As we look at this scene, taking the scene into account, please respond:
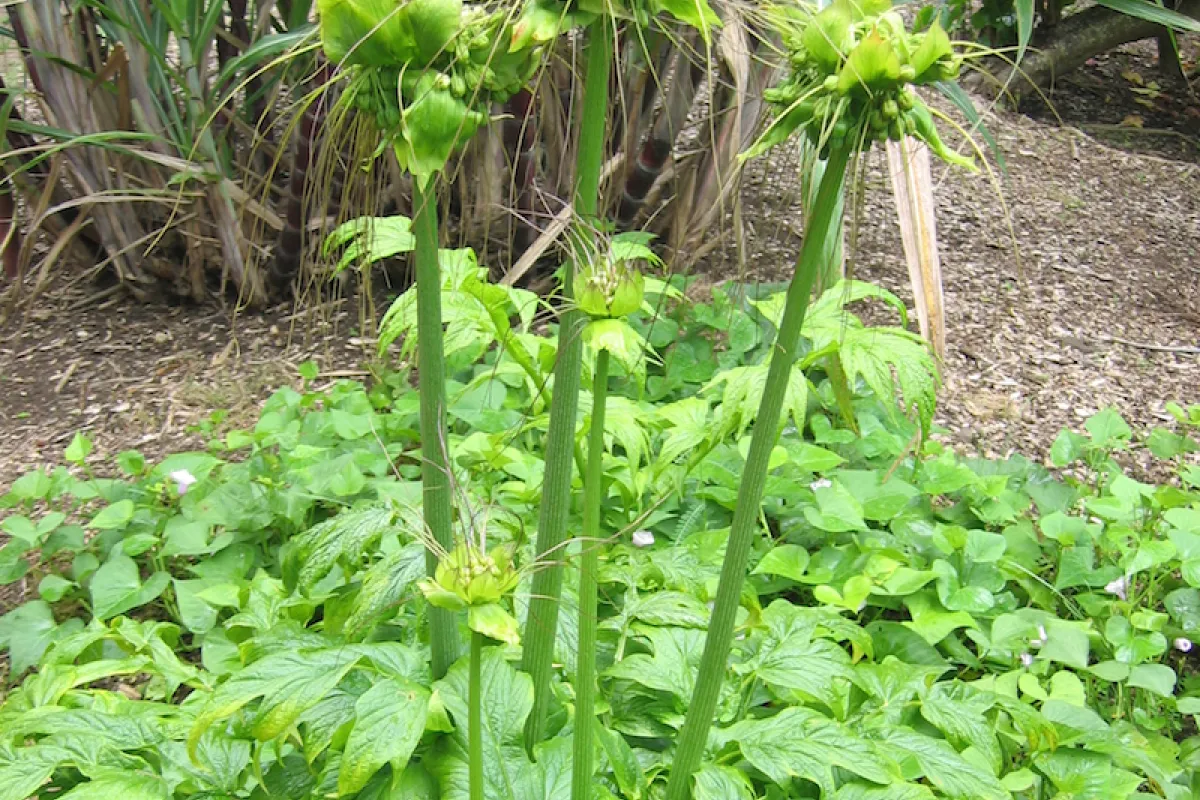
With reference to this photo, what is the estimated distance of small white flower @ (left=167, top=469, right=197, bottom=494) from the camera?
2.01 metres

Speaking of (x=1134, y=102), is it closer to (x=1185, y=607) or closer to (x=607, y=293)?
(x=1185, y=607)

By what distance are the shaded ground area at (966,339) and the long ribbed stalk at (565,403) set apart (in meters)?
1.31

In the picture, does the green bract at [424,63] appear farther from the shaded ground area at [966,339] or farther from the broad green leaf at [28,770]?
the shaded ground area at [966,339]

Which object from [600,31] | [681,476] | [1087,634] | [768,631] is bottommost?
[1087,634]

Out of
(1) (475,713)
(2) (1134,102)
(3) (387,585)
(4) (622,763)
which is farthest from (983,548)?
(2) (1134,102)

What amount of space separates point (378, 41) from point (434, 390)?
1.11ft

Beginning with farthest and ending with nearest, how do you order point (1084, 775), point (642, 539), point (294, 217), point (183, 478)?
point (294, 217) → point (183, 478) → point (642, 539) → point (1084, 775)

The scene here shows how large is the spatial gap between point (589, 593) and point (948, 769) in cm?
58

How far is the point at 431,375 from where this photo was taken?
3.35 ft

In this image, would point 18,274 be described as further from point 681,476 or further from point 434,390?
point 434,390

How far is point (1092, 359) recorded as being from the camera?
2.79m

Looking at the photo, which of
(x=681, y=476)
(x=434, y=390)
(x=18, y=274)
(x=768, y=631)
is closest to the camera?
(x=434, y=390)

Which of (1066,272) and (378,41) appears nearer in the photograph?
(378,41)

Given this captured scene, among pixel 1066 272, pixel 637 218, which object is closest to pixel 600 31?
pixel 637 218
